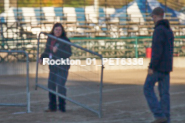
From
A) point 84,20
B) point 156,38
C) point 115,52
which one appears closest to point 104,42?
point 115,52

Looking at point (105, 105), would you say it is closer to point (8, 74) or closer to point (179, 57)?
point (8, 74)

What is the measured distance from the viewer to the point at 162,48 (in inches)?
269

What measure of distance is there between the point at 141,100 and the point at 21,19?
17.2 metres

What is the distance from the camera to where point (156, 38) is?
685 cm

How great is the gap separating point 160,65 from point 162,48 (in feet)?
0.85

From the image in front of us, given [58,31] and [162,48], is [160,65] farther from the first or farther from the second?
[58,31]

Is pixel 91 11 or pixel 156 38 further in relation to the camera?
pixel 91 11

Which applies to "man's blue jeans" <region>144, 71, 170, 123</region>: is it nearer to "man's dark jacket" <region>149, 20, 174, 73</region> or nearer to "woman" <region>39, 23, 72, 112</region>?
"man's dark jacket" <region>149, 20, 174, 73</region>

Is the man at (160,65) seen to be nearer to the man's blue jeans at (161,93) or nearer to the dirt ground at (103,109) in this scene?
the man's blue jeans at (161,93)

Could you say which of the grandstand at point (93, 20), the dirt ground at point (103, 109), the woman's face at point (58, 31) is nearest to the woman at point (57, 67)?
the woman's face at point (58, 31)

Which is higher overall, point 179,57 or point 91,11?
point 91,11

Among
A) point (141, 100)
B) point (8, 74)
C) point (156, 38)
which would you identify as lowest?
point (141, 100)

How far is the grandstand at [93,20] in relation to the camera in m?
25.6

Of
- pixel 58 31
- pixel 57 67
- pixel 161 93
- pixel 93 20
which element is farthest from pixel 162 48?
pixel 93 20
